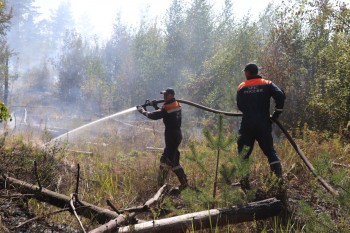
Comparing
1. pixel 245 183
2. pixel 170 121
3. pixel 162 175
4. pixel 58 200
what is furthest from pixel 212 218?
pixel 170 121

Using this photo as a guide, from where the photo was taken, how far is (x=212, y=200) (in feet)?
11.4

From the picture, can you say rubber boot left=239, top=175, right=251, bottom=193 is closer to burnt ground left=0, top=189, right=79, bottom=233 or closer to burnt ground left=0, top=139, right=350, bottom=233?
burnt ground left=0, top=139, right=350, bottom=233

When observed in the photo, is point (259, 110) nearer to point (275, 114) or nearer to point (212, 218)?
point (275, 114)

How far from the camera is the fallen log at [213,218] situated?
312 cm

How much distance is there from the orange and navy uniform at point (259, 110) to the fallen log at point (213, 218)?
1116 millimetres

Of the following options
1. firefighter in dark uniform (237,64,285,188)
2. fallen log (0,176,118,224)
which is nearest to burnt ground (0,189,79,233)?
fallen log (0,176,118,224)

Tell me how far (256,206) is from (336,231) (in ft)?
2.99

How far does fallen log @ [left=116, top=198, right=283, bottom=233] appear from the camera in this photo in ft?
10.2

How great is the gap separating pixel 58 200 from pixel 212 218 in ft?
6.28

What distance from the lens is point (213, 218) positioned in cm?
334

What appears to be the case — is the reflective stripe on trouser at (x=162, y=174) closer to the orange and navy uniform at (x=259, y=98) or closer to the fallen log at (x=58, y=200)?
the orange and navy uniform at (x=259, y=98)

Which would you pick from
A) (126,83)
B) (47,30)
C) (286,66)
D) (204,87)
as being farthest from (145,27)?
(47,30)

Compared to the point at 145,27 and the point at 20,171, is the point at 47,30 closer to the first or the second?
the point at 145,27

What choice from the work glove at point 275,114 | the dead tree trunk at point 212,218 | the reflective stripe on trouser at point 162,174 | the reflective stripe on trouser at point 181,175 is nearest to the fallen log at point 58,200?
the dead tree trunk at point 212,218
